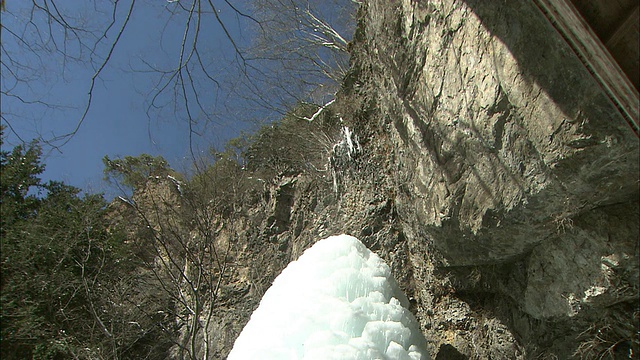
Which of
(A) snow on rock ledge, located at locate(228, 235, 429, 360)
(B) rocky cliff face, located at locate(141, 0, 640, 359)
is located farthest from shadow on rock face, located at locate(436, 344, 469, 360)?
(A) snow on rock ledge, located at locate(228, 235, 429, 360)

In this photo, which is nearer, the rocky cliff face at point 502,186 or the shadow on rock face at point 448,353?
the rocky cliff face at point 502,186

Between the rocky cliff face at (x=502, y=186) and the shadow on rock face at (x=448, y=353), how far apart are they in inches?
0.6

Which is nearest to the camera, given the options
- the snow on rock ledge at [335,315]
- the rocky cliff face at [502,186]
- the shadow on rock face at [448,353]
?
the rocky cliff face at [502,186]

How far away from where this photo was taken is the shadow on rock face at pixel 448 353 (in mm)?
3431

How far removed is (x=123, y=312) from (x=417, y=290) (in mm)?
5460

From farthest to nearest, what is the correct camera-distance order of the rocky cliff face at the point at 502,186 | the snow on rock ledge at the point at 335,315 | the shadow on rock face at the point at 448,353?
the shadow on rock face at the point at 448,353, the snow on rock ledge at the point at 335,315, the rocky cliff face at the point at 502,186

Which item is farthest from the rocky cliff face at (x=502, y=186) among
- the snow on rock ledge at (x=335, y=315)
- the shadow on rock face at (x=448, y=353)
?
the snow on rock ledge at (x=335, y=315)

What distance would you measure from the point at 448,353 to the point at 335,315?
1.42m

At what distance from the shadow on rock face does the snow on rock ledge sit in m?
0.72

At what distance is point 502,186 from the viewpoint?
2453mm

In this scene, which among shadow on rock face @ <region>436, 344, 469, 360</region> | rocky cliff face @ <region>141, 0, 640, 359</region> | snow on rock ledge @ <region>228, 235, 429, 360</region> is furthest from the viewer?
shadow on rock face @ <region>436, 344, 469, 360</region>

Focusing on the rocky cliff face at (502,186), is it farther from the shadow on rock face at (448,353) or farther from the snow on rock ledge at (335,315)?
the snow on rock ledge at (335,315)

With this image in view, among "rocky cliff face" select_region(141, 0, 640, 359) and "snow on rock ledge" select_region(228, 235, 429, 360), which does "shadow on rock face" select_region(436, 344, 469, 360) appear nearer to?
"rocky cliff face" select_region(141, 0, 640, 359)

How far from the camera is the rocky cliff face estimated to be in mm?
2049
